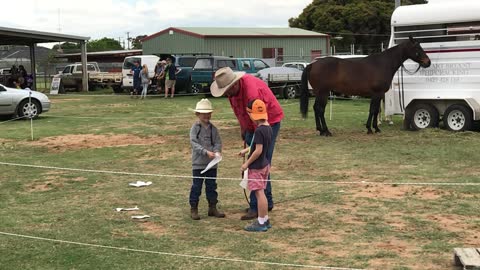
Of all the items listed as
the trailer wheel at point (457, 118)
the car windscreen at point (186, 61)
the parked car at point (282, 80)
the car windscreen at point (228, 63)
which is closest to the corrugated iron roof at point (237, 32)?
the car windscreen at point (186, 61)

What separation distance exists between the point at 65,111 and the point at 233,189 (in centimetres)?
1518

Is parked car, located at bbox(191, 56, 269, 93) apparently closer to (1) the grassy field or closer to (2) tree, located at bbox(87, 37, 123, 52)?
(1) the grassy field

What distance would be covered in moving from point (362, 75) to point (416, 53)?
1341 millimetres

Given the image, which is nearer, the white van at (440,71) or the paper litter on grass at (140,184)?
the paper litter on grass at (140,184)

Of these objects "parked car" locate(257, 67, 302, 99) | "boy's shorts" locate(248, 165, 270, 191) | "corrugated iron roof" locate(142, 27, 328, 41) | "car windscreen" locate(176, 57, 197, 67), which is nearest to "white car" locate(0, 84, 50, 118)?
"parked car" locate(257, 67, 302, 99)

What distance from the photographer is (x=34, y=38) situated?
3547cm

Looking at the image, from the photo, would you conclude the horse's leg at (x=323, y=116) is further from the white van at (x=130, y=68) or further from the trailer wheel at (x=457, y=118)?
the white van at (x=130, y=68)

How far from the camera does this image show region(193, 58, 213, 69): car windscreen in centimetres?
2727

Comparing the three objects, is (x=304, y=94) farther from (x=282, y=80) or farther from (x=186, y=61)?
(x=186, y=61)

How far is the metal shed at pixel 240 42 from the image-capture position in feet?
145

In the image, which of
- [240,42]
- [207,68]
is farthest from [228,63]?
[240,42]

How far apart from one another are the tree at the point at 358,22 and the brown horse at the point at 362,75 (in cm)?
3966

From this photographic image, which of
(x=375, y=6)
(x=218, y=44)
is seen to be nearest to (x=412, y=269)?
(x=218, y=44)

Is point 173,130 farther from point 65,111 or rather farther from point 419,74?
point 65,111
